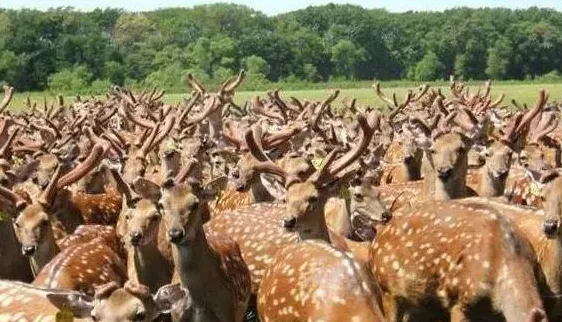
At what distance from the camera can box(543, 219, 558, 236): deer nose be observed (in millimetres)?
5492

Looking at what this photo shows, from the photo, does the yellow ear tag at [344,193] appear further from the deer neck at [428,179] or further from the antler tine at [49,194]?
the antler tine at [49,194]

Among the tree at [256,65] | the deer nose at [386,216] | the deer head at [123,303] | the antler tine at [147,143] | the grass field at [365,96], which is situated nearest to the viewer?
the deer head at [123,303]

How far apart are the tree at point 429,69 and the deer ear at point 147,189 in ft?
228

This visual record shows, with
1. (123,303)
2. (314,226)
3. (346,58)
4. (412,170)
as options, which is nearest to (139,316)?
(123,303)

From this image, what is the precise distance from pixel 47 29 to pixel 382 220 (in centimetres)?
6204

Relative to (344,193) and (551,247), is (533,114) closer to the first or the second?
(344,193)

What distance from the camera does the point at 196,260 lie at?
5.70 meters

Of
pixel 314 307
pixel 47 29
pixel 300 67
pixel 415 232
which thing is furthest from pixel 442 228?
pixel 300 67

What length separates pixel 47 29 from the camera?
218ft

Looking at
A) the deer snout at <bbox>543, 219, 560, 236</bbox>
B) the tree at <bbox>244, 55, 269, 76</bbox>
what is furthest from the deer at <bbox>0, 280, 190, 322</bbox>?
the tree at <bbox>244, 55, 269, 76</bbox>

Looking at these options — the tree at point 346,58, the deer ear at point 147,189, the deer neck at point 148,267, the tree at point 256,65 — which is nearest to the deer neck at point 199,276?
the deer neck at point 148,267

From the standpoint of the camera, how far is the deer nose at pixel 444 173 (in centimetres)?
793

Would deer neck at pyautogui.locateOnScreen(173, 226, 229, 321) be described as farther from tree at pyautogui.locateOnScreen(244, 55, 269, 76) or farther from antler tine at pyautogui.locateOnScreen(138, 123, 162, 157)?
tree at pyautogui.locateOnScreen(244, 55, 269, 76)

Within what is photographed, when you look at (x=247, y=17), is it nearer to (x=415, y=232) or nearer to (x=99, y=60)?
(x=99, y=60)
